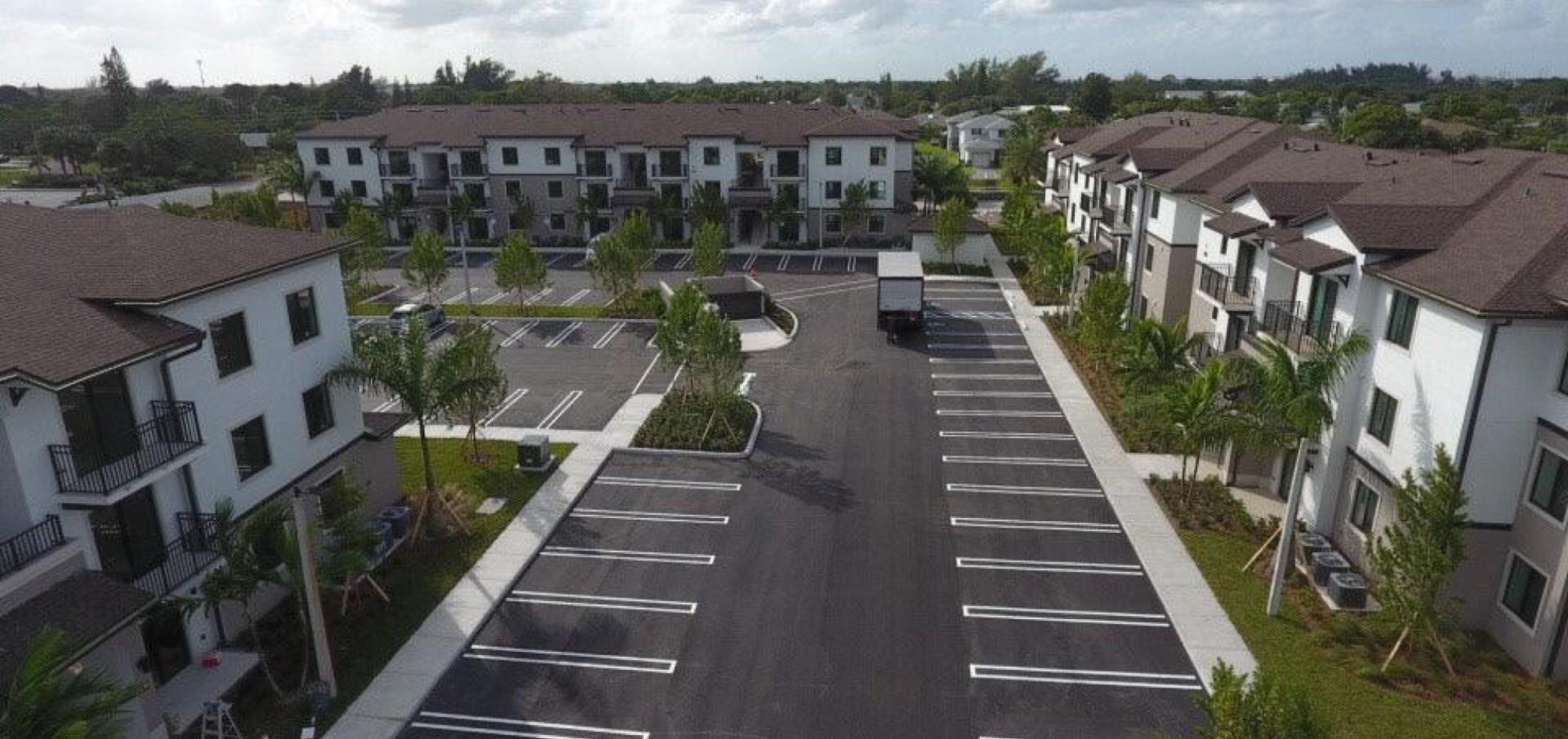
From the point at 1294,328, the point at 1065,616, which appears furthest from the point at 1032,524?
A: the point at 1294,328

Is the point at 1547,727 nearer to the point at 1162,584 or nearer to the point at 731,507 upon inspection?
the point at 1162,584

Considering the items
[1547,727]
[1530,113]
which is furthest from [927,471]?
[1530,113]

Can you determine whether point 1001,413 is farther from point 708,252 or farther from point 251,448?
point 251,448

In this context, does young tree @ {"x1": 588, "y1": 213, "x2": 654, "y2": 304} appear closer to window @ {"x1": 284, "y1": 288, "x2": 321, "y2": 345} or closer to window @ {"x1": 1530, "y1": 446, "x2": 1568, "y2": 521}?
window @ {"x1": 284, "y1": 288, "x2": 321, "y2": 345}

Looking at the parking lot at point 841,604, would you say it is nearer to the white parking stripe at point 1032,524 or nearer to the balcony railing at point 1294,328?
the white parking stripe at point 1032,524

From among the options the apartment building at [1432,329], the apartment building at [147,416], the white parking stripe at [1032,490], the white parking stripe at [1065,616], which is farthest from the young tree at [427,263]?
the apartment building at [1432,329]

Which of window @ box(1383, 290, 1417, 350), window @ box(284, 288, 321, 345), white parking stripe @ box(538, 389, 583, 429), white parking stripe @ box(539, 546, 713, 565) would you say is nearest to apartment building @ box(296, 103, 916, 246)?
white parking stripe @ box(538, 389, 583, 429)

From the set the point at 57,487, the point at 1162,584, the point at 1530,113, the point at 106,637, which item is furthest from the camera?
the point at 1530,113
